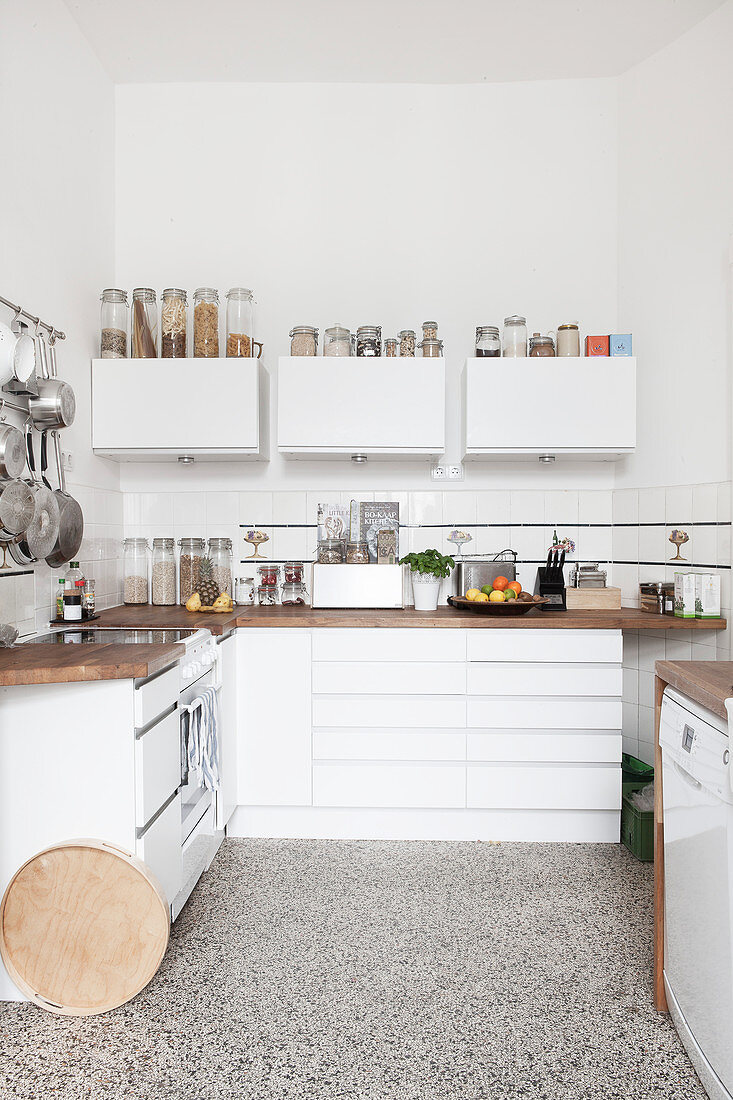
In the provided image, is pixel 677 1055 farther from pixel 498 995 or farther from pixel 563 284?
pixel 563 284

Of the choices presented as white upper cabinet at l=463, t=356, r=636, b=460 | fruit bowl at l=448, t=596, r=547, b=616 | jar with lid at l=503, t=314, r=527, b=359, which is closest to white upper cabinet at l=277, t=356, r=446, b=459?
white upper cabinet at l=463, t=356, r=636, b=460

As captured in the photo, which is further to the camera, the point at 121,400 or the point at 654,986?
the point at 121,400

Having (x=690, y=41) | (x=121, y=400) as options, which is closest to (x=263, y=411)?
(x=121, y=400)

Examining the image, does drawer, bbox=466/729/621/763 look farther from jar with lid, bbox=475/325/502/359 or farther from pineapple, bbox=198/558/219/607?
jar with lid, bbox=475/325/502/359

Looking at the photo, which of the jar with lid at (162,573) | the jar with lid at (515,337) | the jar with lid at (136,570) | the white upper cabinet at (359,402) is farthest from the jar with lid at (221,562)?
the jar with lid at (515,337)

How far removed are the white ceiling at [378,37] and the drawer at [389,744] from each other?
2.94 m

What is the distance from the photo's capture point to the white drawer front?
2.79 m

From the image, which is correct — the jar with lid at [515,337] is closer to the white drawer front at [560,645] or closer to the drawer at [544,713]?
the white drawer front at [560,645]

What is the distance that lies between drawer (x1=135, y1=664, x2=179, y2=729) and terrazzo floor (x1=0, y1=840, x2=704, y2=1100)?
73 centimetres

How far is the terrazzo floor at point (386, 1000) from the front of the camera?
62.6 inches

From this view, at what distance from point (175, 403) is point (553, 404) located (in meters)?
1.64

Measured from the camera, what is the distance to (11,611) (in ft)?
7.72

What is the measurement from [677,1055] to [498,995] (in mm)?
439

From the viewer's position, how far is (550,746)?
2.79 metres
